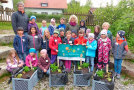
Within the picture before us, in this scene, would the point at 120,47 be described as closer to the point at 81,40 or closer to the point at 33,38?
the point at 81,40

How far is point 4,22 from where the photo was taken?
10.7 meters

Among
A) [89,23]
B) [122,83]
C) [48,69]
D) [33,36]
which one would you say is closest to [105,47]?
[122,83]

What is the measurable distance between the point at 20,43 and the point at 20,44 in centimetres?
4

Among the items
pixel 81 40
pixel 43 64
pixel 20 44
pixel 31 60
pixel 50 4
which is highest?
pixel 50 4

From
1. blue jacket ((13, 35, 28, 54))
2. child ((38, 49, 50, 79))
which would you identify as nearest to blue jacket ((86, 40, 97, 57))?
child ((38, 49, 50, 79))

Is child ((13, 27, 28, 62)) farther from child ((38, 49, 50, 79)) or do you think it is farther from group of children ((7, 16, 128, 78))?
child ((38, 49, 50, 79))

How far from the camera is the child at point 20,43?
4.58m

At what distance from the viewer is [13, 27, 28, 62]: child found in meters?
4.58

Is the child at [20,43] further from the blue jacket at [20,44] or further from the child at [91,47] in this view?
the child at [91,47]

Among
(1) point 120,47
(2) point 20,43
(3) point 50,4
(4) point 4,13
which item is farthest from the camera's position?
(3) point 50,4

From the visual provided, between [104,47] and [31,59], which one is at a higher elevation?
[104,47]

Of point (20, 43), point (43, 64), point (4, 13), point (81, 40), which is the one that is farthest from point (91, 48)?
point (4, 13)

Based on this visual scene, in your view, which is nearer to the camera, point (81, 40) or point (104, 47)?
point (104, 47)

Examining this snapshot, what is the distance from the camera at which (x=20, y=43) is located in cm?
465
